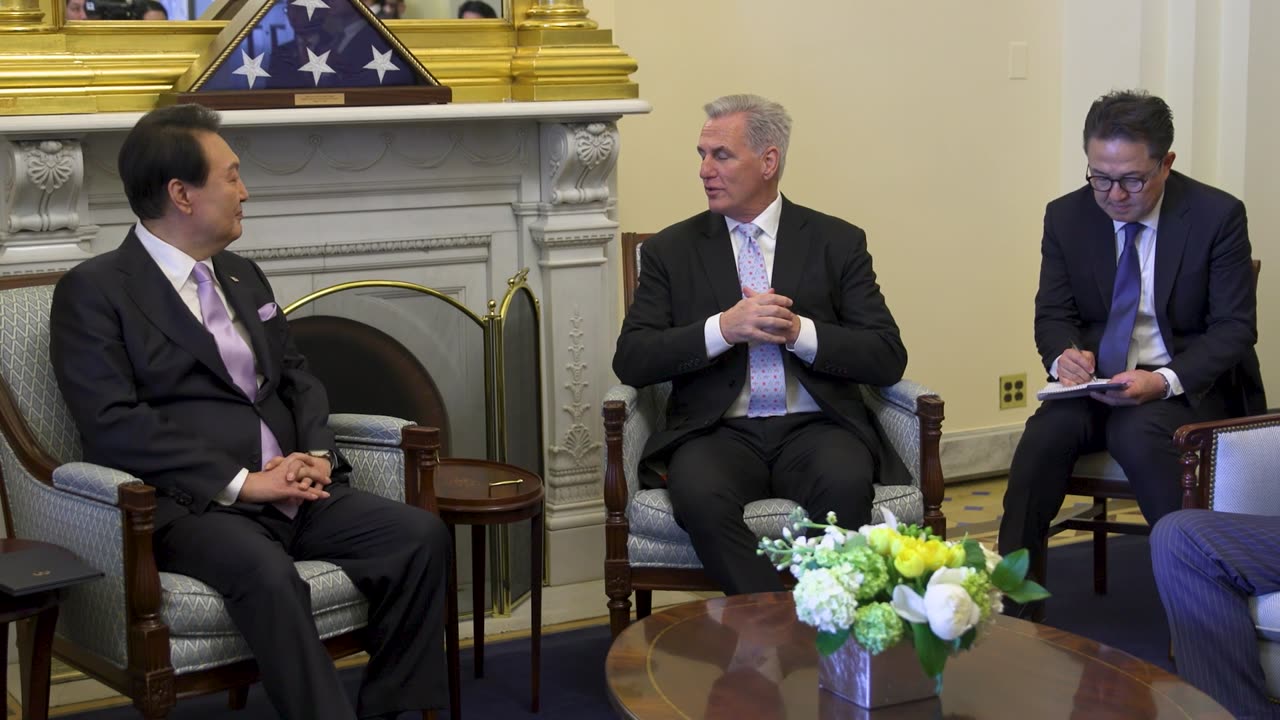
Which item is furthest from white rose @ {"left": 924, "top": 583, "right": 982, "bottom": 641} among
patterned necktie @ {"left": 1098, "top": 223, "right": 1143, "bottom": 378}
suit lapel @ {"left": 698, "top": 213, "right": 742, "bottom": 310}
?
patterned necktie @ {"left": 1098, "top": 223, "right": 1143, "bottom": 378}

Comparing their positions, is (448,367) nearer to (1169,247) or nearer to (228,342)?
(228,342)

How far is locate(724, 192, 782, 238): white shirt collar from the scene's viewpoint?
150 inches

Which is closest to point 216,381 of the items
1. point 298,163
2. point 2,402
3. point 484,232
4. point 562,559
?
point 2,402

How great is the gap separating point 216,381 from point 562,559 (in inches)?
56.6

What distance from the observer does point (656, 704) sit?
7.61 feet

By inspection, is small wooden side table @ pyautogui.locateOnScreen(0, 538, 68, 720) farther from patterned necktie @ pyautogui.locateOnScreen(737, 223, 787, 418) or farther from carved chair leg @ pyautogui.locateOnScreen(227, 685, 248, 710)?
patterned necktie @ pyautogui.locateOnScreen(737, 223, 787, 418)

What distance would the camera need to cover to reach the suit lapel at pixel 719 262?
147 inches

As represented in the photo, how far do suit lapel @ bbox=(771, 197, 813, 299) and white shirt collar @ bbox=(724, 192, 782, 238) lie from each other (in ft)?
0.05

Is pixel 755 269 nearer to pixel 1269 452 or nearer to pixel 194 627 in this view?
pixel 1269 452

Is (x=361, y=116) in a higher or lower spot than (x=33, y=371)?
higher

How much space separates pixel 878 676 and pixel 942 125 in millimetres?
3397

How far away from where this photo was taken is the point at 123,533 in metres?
2.77

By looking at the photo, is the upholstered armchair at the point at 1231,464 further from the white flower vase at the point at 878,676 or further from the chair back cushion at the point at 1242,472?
the white flower vase at the point at 878,676

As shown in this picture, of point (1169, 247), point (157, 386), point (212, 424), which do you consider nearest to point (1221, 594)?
point (1169, 247)
